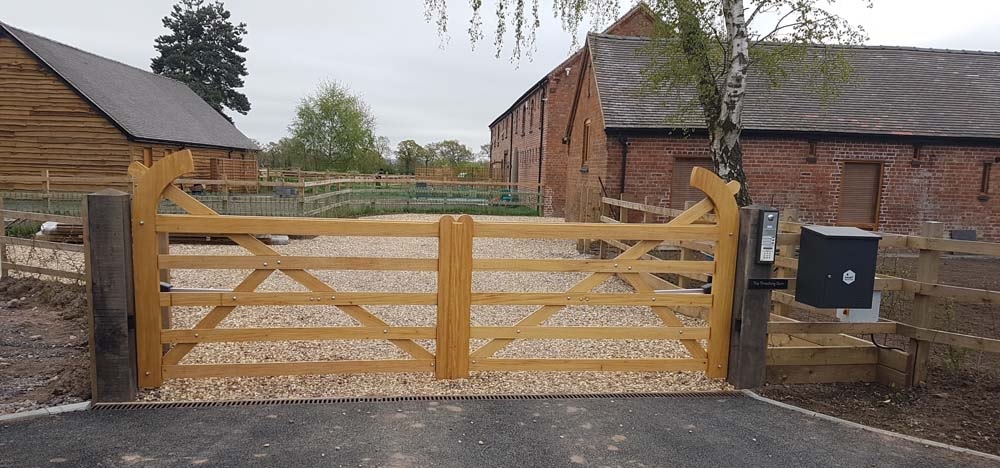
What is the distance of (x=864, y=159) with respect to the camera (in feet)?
55.4

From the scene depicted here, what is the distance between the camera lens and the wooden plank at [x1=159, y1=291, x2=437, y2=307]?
4.50 m

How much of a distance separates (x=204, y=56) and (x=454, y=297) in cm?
5818

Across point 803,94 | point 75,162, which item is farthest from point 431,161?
point 803,94

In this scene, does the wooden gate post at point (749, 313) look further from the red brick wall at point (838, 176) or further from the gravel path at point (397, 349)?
the red brick wall at point (838, 176)

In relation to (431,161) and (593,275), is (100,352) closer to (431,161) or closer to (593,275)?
(593,275)

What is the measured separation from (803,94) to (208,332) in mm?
17419

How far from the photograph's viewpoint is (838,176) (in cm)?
1692

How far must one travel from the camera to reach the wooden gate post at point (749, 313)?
4875 millimetres

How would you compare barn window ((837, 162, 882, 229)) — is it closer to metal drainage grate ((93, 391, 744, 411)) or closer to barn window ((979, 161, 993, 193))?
barn window ((979, 161, 993, 193))

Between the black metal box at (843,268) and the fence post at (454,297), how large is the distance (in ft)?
A: 8.67

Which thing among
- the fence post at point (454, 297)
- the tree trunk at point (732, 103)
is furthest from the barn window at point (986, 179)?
the fence post at point (454, 297)

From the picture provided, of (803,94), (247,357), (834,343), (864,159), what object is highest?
(803,94)

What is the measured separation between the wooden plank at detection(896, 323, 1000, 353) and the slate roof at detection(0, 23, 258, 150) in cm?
2442

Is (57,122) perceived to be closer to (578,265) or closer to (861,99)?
(578,265)
